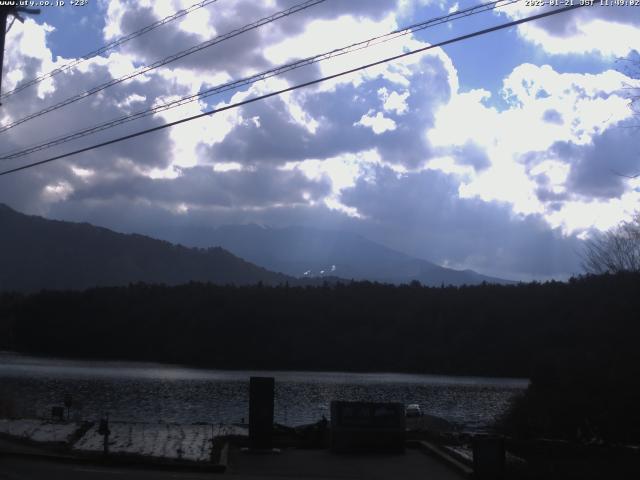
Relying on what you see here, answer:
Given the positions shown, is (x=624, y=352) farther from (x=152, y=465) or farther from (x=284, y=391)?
(x=284, y=391)

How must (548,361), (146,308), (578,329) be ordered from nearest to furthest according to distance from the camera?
(548,361) < (578,329) < (146,308)

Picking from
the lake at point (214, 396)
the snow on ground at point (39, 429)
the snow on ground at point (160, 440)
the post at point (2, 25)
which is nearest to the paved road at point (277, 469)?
the snow on ground at point (160, 440)

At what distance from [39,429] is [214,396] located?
158 ft

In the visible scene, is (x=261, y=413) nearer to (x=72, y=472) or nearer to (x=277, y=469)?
(x=277, y=469)

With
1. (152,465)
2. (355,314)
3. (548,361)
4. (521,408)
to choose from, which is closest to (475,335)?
(355,314)

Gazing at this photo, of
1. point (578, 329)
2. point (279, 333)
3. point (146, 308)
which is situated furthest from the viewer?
point (146, 308)

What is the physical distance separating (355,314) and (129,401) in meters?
86.5

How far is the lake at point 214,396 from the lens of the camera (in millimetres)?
53750

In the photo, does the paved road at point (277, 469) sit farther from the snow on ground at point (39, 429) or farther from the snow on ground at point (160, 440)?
the snow on ground at point (39, 429)

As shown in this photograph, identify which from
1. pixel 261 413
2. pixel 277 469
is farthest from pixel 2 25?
pixel 277 469

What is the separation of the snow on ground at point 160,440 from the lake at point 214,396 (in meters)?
23.1

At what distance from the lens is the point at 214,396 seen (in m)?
70.7

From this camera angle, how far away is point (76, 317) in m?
158

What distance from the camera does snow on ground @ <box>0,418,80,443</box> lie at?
2185 centimetres
